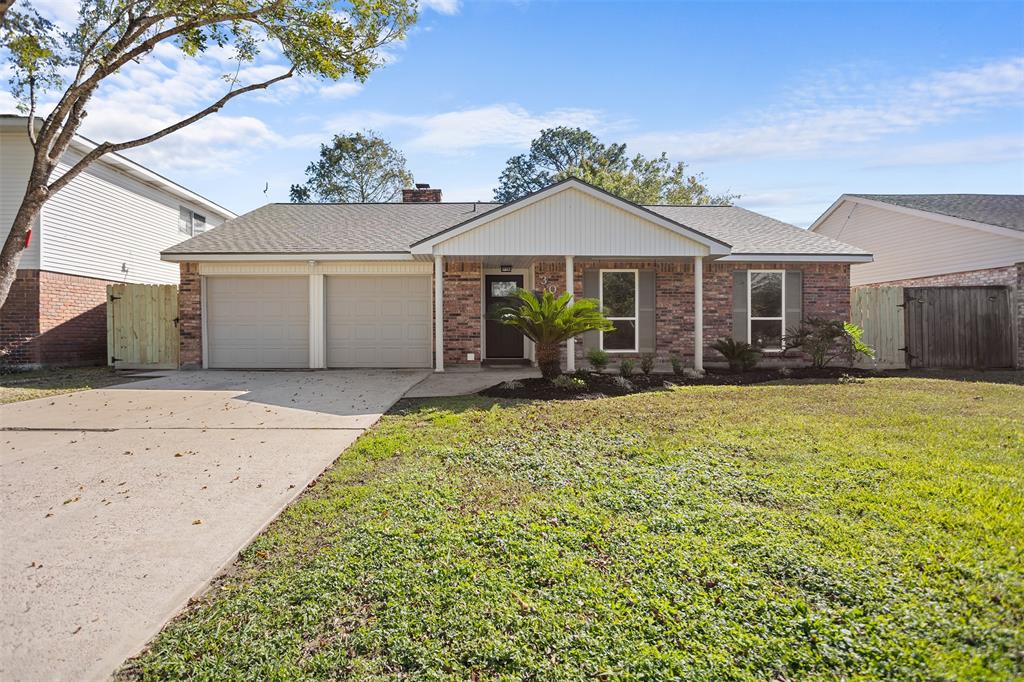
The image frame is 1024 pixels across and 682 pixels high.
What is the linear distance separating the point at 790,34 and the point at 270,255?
37.8ft

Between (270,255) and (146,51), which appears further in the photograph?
(270,255)

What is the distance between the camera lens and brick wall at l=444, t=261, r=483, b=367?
12500 millimetres

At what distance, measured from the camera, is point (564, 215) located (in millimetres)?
11008

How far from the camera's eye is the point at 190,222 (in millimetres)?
18000

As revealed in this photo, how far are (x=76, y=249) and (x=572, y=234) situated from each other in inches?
477

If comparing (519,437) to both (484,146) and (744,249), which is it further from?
(484,146)

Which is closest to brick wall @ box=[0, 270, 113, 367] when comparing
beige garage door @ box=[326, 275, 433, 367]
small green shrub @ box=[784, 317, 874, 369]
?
beige garage door @ box=[326, 275, 433, 367]

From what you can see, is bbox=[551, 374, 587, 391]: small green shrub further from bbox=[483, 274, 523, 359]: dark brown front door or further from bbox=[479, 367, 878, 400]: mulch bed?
bbox=[483, 274, 523, 359]: dark brown front door

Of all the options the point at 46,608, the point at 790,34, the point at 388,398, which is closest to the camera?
the point at 46,608

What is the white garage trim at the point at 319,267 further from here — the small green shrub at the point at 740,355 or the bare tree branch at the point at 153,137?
the small green shrub at the point at 740,355

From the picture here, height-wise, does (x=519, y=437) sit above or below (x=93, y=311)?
below

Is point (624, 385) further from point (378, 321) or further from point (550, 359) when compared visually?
point (378, 321)

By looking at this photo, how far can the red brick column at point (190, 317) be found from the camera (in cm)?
1256

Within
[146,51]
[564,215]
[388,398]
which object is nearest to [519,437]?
[388,398]
